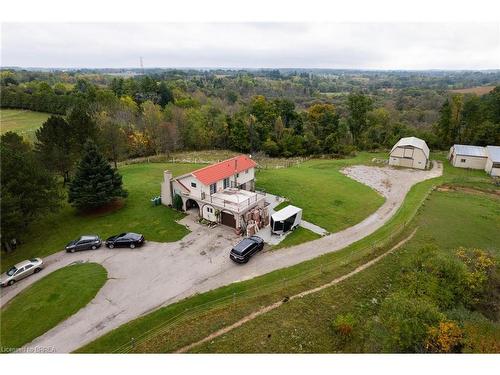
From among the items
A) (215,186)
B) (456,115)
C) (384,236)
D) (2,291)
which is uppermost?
(456,115)

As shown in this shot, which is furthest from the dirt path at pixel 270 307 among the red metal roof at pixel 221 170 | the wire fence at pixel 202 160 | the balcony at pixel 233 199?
the wire fence at pixel 202 160

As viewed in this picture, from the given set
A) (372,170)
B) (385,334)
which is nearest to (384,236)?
(385,334)

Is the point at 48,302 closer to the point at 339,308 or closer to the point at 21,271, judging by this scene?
the point at 21,271

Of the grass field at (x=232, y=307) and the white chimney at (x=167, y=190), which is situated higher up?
the white chimney at (x=167, y=190)

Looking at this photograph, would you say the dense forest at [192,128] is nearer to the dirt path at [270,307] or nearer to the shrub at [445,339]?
the dirt path at [270,307]

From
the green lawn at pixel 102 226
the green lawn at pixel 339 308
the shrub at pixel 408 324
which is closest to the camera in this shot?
the shrub at pixel 408 324

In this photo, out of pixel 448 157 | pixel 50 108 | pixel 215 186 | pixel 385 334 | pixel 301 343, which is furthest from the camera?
pixel 50 108

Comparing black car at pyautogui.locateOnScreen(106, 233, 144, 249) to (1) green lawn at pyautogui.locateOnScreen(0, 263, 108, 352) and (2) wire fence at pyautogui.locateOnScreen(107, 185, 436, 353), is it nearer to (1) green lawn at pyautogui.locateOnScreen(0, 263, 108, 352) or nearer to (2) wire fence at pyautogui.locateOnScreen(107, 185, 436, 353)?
(1) green lawn at pyautogui.locateOnScreen(0, 263, 108, 352)

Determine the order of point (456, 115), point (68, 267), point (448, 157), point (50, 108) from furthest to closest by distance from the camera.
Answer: point (50, 108) → point (456, 115) → point (448, 157) → point (68, 267)

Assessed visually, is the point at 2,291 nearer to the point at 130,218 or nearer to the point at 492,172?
the point at 130,218
